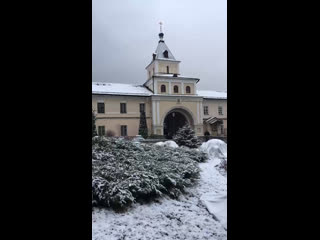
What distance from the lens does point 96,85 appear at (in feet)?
77.9

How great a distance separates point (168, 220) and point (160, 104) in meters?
19.6

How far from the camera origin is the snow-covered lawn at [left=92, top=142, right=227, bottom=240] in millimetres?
3242

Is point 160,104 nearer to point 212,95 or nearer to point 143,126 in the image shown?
point 143,126

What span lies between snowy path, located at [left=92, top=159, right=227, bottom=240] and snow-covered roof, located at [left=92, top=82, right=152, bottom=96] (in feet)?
62.1

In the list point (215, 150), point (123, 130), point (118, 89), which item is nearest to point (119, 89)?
point (118, 89)

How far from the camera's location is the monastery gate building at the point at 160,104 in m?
22.0

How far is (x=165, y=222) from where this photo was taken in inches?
144

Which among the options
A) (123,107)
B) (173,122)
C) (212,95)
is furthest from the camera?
(212,95)

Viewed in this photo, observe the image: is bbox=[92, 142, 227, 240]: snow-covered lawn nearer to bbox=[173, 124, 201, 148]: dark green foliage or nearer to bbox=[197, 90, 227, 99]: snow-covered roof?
bbox=[173, 124, 201, 148]: dark green foliage

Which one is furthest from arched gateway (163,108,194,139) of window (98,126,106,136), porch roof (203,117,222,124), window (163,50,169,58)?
window (163,50,169,58)

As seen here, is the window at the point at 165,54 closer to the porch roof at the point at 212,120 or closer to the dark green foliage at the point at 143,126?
the dark green foliage at the point at 143,126
